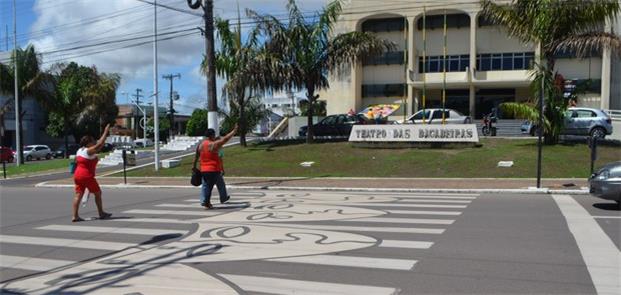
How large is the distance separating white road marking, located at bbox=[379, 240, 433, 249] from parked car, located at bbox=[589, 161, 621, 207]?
524 cm

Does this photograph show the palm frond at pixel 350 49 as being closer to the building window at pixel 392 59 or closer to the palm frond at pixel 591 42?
the palm frond at pixel 591 42

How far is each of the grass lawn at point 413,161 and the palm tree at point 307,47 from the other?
3.67 metres

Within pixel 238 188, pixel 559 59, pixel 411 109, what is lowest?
pixel 238 188

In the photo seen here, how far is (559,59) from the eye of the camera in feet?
154

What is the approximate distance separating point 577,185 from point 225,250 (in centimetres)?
1245

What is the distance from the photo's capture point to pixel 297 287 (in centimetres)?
615

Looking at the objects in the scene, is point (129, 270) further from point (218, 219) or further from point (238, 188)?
point (238, 188)

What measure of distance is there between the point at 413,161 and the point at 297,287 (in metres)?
17.6

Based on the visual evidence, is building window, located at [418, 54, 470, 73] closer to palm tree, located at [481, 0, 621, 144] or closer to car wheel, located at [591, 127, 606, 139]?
car wheel, located at [591, 127, 606, 139]

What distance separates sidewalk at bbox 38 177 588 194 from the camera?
16.6 meters

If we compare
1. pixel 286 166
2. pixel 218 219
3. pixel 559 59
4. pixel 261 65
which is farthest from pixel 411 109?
pixel 218 219

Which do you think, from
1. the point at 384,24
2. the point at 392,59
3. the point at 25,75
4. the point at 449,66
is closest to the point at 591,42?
the point at 449,66

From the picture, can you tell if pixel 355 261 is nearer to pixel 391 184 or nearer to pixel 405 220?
pixel 405 220

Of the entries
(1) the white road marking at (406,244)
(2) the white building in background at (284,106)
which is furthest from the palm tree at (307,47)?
(1) the white road marking at (406,244)
